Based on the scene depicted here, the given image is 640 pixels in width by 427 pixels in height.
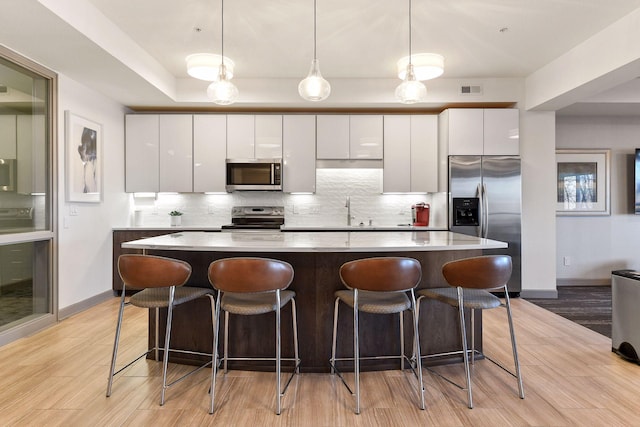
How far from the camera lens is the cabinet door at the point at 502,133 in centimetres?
472

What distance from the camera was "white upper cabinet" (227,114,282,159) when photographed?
16.5 feet

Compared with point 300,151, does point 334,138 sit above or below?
above

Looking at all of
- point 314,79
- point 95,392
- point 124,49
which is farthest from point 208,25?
point 95,392

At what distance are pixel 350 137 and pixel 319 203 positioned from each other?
109 cm

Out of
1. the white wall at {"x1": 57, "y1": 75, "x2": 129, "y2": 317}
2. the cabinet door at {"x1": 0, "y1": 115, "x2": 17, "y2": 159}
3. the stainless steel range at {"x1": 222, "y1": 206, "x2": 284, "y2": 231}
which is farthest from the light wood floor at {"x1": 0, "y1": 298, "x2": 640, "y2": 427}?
the stainless steel range at {"x1": 222, "y1": 206, "x2": 284, "y2": 231}

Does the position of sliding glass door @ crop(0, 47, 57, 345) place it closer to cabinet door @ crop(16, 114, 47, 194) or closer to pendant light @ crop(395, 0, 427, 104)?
cabinet door @ crop(16, 114, 47, 194)

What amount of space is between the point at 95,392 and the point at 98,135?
3.22m

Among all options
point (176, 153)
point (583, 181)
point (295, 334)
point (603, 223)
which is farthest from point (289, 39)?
point (603, 223)

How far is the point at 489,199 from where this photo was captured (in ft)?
15.1

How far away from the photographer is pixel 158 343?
2717 millimetres

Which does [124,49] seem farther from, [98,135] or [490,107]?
[490,107]

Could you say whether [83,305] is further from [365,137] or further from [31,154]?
[365,137]

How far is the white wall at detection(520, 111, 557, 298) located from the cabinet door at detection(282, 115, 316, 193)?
2806mm

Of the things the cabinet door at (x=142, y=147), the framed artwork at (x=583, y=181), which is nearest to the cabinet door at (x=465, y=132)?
the framed artwork at (x=583, y=181)
